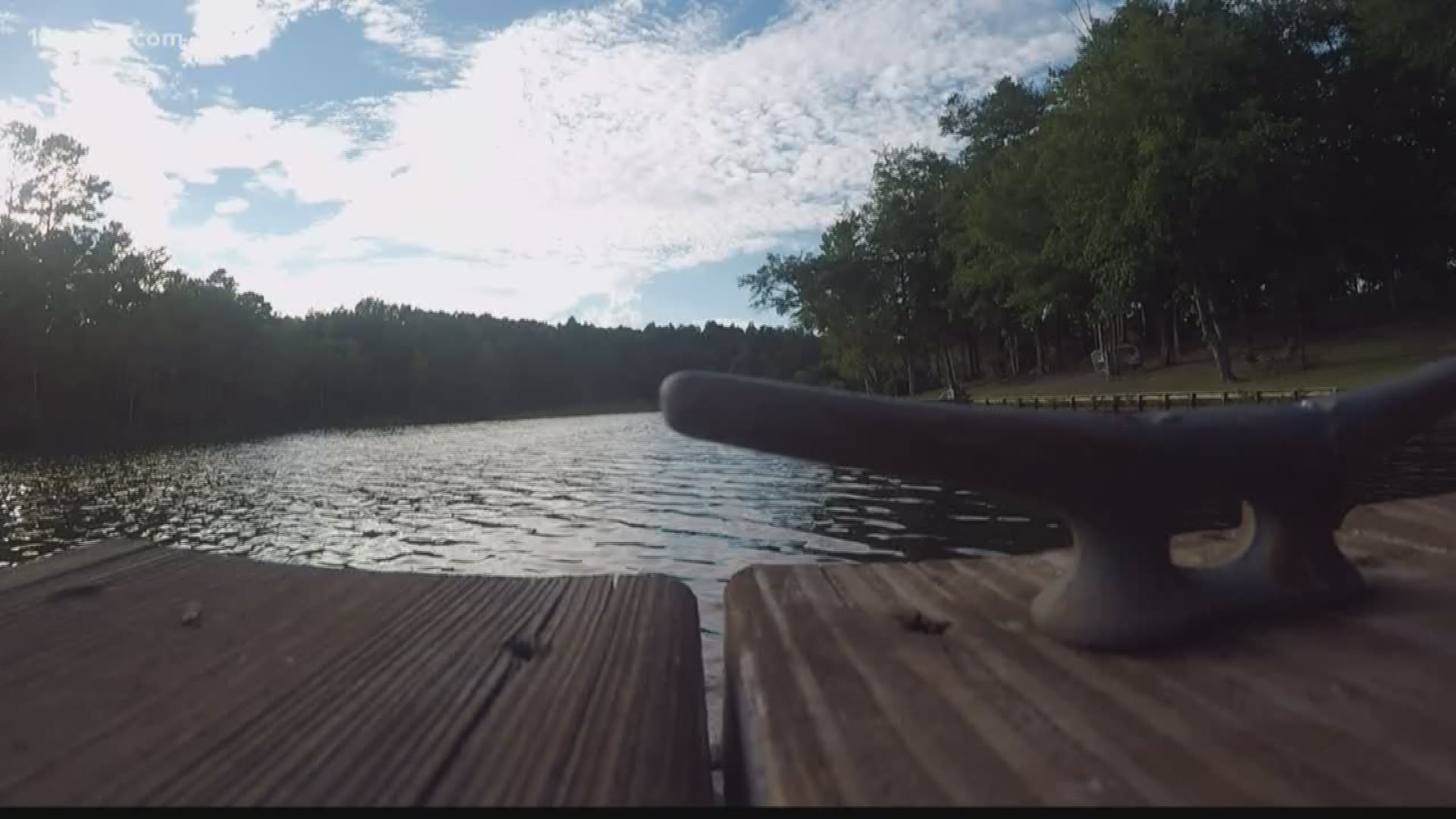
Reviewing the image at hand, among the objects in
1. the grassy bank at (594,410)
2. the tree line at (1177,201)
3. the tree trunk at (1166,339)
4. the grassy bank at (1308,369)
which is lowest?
the grassy bank at (594,410)

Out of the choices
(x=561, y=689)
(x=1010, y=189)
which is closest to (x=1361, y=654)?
(x=561, y=689)

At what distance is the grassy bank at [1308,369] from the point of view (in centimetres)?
3136

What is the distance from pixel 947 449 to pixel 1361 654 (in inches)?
27.6

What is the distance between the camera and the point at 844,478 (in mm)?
19359

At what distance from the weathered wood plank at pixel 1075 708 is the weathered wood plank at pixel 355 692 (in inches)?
5.6

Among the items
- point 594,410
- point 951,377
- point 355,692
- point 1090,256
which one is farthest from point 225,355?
point 355,692

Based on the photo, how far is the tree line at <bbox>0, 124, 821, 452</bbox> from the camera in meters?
59.2

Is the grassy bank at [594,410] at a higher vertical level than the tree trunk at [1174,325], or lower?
lower

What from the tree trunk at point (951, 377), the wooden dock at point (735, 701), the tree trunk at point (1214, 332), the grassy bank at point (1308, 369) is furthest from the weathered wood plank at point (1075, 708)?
the tree trunk at point (951, 377)

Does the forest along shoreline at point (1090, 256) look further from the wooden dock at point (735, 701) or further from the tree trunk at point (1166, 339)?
the wooden dock at point (735, 701)

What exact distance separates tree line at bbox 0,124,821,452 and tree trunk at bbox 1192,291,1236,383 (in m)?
22.4

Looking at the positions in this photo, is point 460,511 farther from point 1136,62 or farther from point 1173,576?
point 1136,62

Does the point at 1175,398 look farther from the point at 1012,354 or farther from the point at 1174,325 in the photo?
the point at 1012,354

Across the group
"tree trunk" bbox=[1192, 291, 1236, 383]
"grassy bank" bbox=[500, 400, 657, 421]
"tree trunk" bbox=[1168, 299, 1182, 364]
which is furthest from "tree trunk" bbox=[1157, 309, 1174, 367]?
"grassy bank" bbox=[500, 400, 657, 421]
